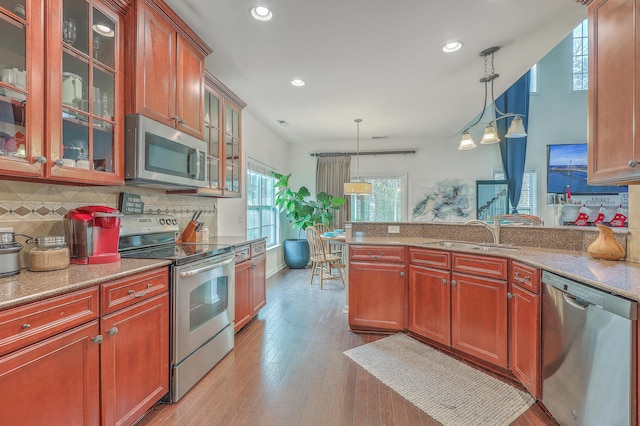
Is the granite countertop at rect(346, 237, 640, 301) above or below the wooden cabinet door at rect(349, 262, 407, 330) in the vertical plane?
above

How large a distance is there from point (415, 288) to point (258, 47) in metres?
2.62

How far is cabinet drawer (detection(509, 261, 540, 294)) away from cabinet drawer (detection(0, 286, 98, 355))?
95.5 inches

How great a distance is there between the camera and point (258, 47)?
8.60 feet

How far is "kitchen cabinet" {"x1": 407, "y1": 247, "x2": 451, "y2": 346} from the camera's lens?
2479 millimetres

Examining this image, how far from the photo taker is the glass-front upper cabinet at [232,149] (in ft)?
10.6

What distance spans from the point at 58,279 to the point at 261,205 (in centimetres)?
398

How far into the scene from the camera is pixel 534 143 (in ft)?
19.5

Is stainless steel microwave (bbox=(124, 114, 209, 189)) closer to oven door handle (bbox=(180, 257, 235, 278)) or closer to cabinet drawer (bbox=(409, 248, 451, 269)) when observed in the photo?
oven door handle (bbox=(180, 257, 235, 278))

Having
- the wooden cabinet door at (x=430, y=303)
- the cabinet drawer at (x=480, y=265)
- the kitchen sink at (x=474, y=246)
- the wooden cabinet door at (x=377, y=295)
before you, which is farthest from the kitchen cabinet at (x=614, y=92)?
the wooden cabinet door at (x=377, y=295)

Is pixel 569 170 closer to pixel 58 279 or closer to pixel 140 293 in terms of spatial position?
pixel 140 293

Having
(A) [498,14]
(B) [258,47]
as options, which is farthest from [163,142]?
(A) [498,14]

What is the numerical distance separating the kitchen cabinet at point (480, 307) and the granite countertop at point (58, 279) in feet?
7.28

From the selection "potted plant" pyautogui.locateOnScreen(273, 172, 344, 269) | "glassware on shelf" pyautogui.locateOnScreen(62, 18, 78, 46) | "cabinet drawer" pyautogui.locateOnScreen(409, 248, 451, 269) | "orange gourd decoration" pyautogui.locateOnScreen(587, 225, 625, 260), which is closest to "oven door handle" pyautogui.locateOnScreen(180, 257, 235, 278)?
"glassware on shelf" pyautogui.locateOnScreen(62, 18, 78, 46)

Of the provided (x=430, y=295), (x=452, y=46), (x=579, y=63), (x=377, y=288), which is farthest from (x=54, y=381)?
(x=579, y=63)
